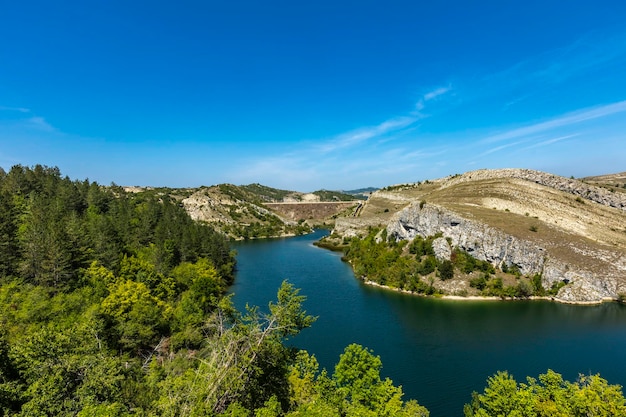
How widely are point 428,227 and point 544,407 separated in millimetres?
64893

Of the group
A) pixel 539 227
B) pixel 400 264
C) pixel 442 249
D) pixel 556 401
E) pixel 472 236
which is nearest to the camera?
pixel 556 401

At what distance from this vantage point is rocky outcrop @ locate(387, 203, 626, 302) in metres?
60.1

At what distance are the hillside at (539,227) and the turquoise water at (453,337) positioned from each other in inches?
284

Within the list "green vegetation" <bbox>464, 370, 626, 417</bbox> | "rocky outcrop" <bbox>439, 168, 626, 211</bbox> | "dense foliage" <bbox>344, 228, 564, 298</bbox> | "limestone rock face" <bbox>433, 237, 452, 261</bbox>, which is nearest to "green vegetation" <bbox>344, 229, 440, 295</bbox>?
"dense foliage" <bbox>344, 228, 564, 298</bbox>

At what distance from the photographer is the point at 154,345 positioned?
1635 inches

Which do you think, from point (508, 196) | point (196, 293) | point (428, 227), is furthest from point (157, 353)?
point (508, 196)

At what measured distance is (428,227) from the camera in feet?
274

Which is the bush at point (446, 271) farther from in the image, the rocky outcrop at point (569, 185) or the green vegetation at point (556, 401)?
the rocky outcrop at point (569, 185)

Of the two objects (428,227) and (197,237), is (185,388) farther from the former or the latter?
(428,227)

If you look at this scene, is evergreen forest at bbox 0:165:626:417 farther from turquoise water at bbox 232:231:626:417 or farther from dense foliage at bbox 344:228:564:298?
turquoise water at bbox 232:231:626:417

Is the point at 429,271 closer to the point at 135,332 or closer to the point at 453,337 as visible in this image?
the point at 453,337

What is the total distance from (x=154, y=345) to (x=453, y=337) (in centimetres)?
4027

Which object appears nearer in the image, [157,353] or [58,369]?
[58,369]

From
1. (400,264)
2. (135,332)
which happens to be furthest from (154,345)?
(400,264)
